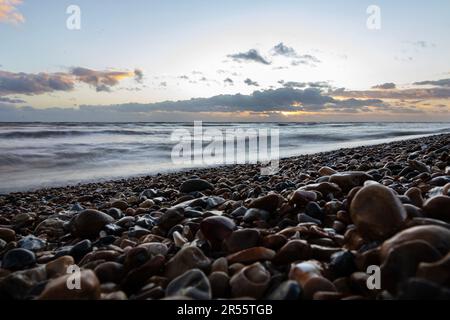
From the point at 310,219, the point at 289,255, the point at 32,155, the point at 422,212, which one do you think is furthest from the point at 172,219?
the point at 32,155

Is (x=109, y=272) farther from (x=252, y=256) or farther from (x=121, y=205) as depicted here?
(x=121, y=205)

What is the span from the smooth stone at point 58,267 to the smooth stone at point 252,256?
41.4 inches

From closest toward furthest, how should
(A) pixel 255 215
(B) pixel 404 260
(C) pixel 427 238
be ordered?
(B) pixel 404 260
(C) pixel 427 238
(A) pixel 255 215

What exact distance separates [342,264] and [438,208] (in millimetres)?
770

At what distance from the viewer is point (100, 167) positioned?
1223cm

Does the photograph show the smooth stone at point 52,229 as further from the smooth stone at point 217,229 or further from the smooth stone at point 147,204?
the smooth stone at point 217,229

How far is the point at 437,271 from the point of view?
1.34m

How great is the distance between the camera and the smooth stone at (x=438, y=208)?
6.72ft

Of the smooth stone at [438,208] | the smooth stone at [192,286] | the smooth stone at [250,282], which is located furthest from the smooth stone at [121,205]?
the smooth stone at [438,208]

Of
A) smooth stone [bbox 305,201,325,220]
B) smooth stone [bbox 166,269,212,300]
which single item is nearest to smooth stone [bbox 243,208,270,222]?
smooth stone [bbox 305,201,325,220]

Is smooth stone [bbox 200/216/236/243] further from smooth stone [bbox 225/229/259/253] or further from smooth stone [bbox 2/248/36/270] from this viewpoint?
smooth stone [bbox 2/248/36/270]

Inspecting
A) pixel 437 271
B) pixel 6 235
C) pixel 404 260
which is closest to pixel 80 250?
pixel 6 235
